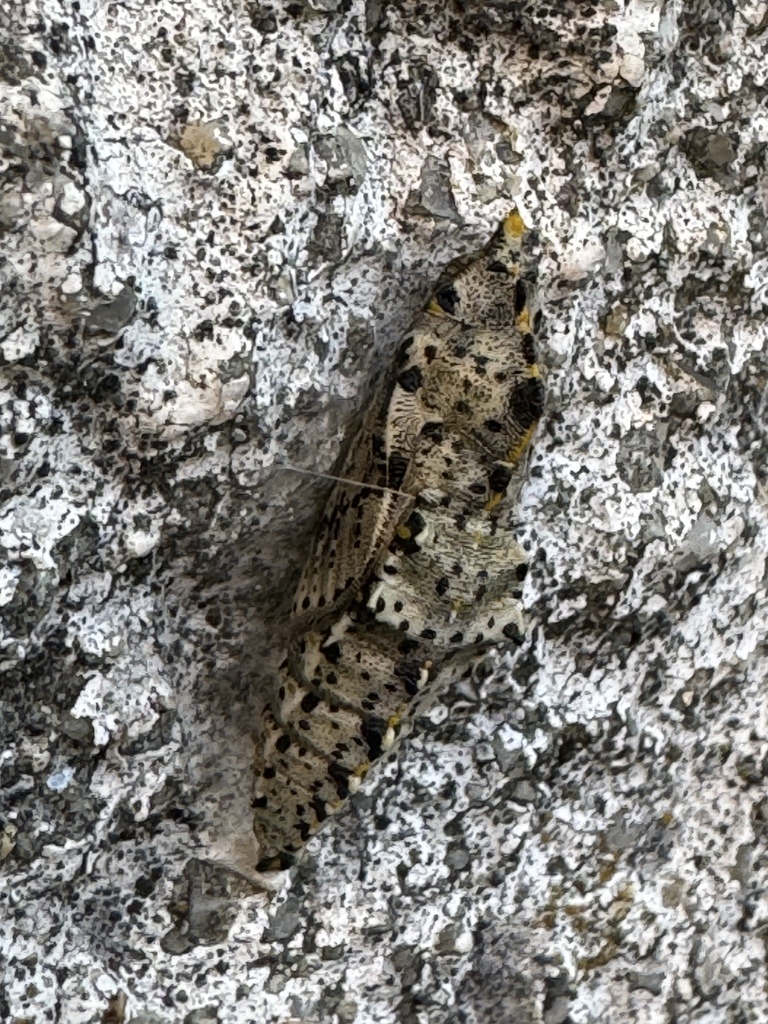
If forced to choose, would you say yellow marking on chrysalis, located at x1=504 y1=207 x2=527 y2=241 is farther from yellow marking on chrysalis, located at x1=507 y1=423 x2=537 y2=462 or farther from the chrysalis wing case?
yellow marking on chrysalis, located at x1=507 y1=423 x2=537 y2=462

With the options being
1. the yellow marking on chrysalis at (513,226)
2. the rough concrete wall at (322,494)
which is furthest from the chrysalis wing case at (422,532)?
the rough concrete wall at (322,494)

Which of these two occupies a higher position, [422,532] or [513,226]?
[513,226]

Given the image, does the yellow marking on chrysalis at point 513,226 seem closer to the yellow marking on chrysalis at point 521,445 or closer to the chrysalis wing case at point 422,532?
the chrysalis wing case at point 422,532

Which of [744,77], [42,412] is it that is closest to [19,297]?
[42,412]

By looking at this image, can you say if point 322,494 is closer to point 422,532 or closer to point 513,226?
point 422,532

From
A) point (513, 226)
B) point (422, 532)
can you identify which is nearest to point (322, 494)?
point (422, 532)

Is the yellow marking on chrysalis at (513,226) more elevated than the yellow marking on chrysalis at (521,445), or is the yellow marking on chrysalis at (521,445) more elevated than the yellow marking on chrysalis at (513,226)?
the yellow marking on chrysalis at (513,226)
